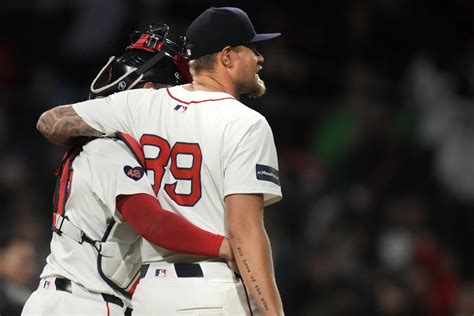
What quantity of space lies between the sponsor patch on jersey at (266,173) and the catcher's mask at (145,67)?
830 millimetres

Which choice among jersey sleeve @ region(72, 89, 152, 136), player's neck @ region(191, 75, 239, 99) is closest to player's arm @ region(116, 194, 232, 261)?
jersey sleeve @ region(72, 89, 152, 136)

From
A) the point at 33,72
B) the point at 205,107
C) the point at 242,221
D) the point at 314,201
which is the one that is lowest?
the point at 314,201

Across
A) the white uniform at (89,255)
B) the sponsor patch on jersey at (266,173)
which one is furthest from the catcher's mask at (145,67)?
the sponsor patch on jersey at (266,173)

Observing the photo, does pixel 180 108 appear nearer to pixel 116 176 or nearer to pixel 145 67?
pixel 116 176

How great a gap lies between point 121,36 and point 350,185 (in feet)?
8.30

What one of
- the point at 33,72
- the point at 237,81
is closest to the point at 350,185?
the point at 33,72

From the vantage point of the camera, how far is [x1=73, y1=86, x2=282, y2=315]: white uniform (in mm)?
3453

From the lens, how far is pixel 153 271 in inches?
142

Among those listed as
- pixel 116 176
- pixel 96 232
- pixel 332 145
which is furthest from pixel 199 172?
pixel 332 145

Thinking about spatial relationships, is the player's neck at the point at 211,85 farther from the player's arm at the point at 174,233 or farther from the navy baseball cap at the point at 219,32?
the player's arm at the point at 174,233

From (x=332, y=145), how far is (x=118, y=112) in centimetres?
470

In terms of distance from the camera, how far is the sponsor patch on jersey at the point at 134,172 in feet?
11.8

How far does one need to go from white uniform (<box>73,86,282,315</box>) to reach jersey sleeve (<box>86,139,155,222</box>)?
0.06 meters

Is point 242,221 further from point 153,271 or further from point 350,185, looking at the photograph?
point 350,185
